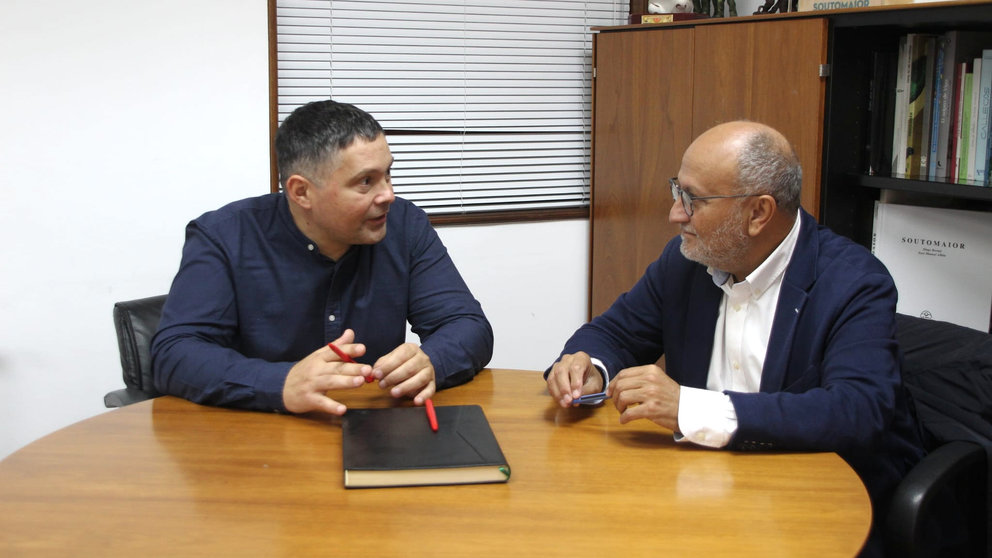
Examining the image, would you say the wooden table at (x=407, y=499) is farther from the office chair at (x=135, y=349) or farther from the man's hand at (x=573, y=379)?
the office chair at (x=135, y=349)

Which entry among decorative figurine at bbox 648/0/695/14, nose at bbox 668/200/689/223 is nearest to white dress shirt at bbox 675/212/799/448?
nose at bbox 668/200/689/223

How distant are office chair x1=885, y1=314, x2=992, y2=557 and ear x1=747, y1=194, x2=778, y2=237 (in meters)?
0.41

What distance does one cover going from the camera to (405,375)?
1.80 m

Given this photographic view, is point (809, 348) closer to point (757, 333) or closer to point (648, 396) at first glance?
point (757, 333)

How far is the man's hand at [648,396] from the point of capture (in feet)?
5.23

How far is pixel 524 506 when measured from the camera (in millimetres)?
1347

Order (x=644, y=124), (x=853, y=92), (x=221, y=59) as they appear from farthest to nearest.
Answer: (x=644, y=124) → (x=221, y=59) → (x=853, y=92)

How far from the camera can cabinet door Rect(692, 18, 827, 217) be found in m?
2.80

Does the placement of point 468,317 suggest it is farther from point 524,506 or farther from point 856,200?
point 856,200

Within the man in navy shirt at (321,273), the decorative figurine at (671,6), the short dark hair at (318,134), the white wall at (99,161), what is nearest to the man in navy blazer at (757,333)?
the man in navy shirt at (321,273)

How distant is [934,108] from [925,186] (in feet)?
0.88

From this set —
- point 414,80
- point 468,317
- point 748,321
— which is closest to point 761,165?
point 748,321

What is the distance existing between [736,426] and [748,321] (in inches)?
19.0

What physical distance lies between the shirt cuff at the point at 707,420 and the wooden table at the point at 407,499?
0.9 inches
